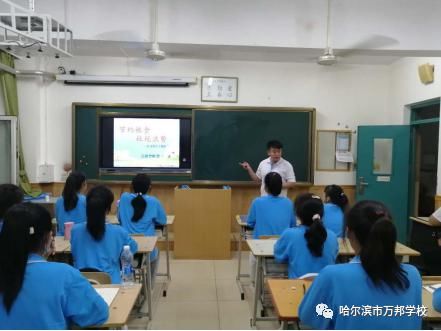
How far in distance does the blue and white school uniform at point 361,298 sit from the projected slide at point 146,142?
14.1 ft

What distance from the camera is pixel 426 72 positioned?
15.5 ft

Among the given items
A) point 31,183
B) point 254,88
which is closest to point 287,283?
point 254,88

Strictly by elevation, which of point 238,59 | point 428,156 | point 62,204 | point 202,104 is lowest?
point 62,204

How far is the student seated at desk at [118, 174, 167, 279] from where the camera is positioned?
3.50 metres

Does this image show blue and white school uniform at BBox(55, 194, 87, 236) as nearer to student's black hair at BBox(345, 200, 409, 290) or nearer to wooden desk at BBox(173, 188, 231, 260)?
wooden desk at BBox(173, 188, 231, 260)

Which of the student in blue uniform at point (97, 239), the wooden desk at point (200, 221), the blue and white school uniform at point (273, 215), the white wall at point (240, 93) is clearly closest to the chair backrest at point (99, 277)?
the student in blue uniform at point (97, 239)

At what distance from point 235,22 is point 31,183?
3792 millimetres

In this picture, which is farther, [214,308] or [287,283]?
[214,308]

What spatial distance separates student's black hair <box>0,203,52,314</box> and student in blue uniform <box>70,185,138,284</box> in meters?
0.96

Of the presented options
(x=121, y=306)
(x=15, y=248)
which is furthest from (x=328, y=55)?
(x=15, y=248)

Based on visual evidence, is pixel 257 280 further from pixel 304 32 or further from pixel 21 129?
pixel 21 129

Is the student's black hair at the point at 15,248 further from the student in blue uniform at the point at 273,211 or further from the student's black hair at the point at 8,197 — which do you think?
the student in blue uniform at the point at 273,211

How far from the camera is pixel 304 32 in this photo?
3.82 metres

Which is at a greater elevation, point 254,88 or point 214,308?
point 254,88
